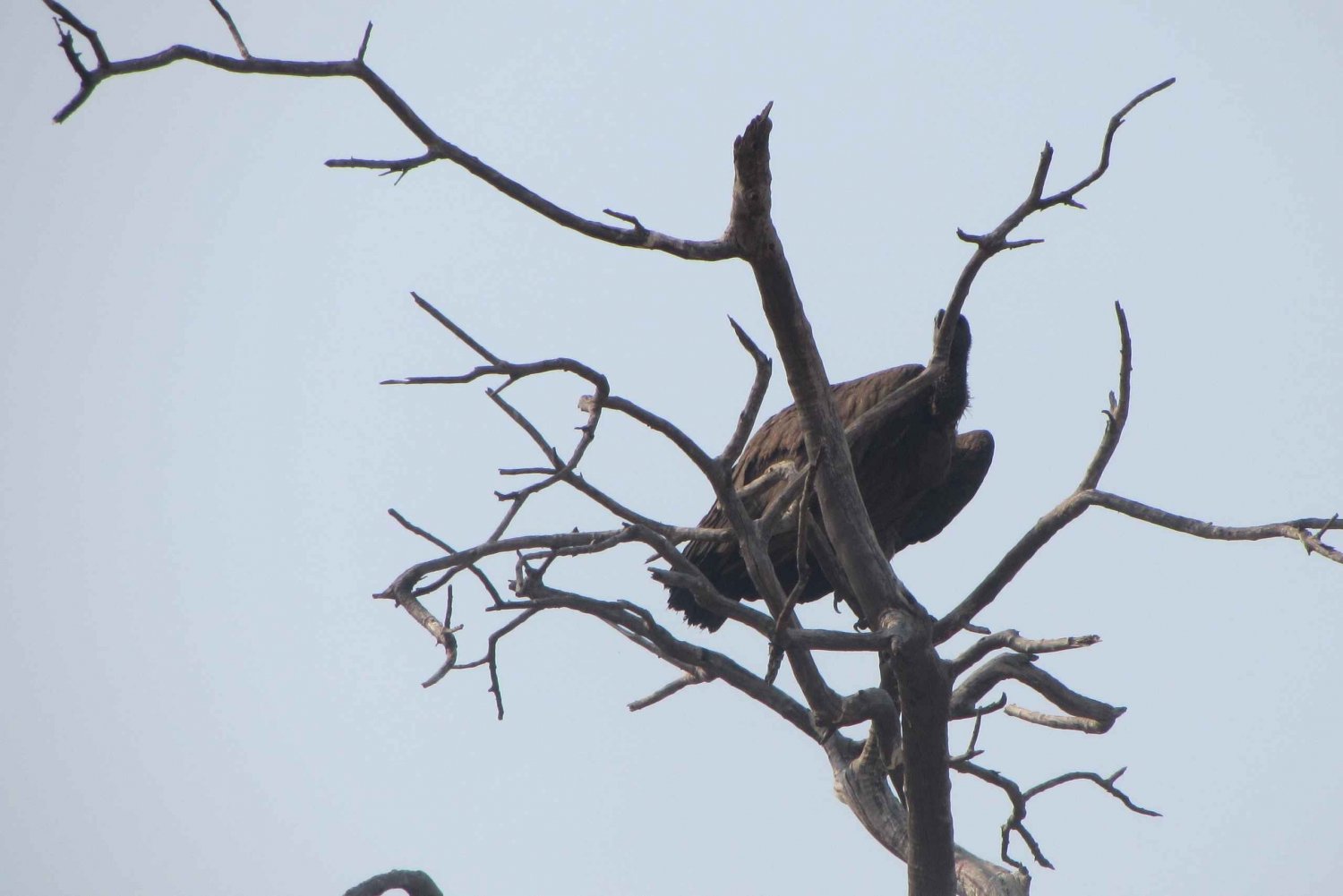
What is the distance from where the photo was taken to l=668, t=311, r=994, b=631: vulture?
6.31 metres

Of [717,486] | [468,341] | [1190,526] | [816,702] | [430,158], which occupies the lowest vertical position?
[816,702]

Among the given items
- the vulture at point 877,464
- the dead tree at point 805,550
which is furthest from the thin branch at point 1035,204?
the vulture at point 877,464

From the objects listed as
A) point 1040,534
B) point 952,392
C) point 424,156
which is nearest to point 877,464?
point 952,392

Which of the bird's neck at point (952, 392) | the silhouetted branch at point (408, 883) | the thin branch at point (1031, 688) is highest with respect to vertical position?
the bird's neck at point (952, 392)

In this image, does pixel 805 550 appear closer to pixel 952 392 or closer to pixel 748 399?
pixel 748 399

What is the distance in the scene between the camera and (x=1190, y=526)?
4066 millimetres

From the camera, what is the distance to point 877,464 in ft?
20.9

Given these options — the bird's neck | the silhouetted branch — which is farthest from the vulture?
the silhouetted branch

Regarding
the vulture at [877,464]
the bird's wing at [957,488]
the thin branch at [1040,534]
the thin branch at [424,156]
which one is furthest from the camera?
the bird's wing at [957,488]

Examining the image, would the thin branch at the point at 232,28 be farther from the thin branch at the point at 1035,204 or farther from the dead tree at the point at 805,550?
the thin branch at the point at 1035,204

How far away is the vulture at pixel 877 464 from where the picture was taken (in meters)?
6.31

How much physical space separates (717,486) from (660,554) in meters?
0.33

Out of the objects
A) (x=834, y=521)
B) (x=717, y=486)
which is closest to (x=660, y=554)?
(x=717, y=486)

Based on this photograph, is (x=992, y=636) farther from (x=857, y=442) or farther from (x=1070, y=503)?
(x=857, y=442)
